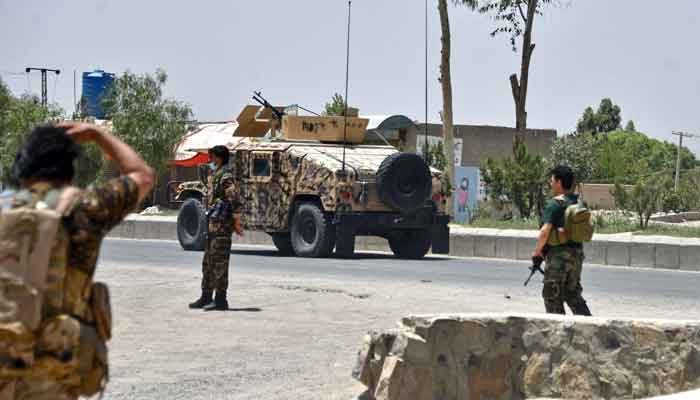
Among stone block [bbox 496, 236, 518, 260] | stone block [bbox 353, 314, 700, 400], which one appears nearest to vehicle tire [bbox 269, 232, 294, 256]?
stone block [bbox 496, 236, 518, 260]

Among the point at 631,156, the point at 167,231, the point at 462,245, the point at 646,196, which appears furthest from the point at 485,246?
the point at 631,156

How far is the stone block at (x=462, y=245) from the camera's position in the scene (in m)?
22.8

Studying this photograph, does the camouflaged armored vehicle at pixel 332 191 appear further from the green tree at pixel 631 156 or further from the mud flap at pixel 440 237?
the green tree at pixel 631 156

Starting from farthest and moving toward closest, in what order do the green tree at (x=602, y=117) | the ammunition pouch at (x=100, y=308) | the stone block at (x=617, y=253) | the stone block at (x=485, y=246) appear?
the green tree at (x=602, y=117) < the stone block at (x=485, y=246) < the stone block at (x=617, y=253) < the ammunition pouch at (x=100, y=308)

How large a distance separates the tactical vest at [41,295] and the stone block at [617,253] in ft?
53.9

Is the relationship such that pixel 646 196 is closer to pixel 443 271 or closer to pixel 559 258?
pixel 443 271

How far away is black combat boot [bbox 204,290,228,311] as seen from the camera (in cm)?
1216

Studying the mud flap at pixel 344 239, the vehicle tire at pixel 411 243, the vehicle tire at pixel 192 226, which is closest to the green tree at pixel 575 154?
the vehicle tire at pixel 192 226

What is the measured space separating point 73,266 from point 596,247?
16.8 metres

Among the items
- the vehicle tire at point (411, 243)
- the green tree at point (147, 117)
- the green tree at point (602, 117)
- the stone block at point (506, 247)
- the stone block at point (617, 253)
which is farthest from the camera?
the green tree at point (602, 117)

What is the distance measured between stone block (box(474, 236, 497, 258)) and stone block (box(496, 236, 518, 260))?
0.10 metres

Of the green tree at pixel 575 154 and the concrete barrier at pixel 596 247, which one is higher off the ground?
the green tree at pixel 575 154

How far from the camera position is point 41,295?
410cm

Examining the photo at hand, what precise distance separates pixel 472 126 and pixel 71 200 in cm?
5223
